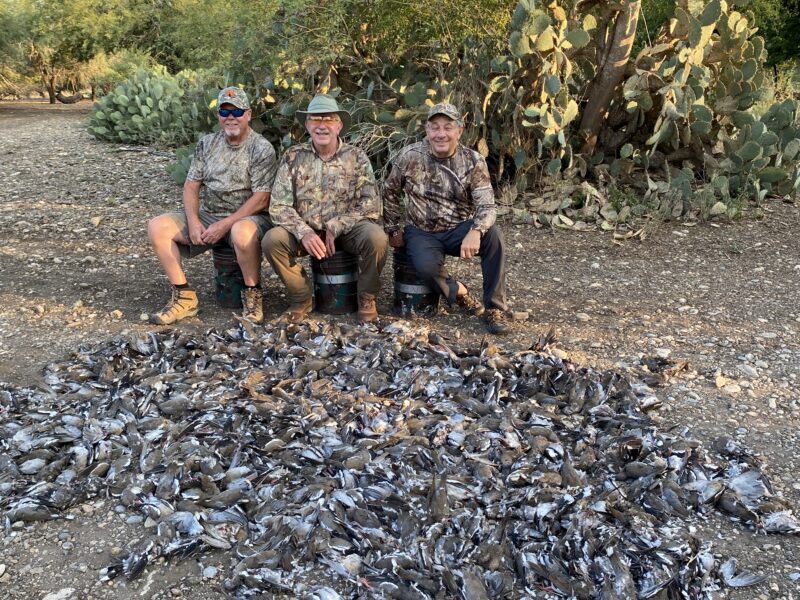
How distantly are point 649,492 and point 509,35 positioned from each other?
472 cm

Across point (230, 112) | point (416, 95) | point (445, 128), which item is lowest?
point (445, 128)

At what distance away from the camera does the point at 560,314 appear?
15.6ft

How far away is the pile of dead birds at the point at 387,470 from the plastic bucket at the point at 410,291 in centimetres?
72

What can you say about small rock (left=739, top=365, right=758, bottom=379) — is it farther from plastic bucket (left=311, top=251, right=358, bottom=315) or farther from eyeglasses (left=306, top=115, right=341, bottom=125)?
eyeglasses (left=306, top=115, right=341, bottom=125)

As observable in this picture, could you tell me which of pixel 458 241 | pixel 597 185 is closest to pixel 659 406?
pixel 458 241

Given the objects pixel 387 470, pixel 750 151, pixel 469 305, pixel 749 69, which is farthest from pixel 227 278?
pixel 749 69

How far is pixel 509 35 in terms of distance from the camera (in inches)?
253

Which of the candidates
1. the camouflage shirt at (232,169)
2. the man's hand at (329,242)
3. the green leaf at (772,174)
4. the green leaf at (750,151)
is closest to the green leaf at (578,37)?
the green leaf at (750,151)

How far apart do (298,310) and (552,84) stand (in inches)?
122

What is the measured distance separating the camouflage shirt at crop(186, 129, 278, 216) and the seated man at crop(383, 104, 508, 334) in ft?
2.60

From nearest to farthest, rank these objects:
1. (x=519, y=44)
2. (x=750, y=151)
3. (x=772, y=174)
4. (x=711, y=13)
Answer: (x=519, y=44) < (x=711, y=13) < (x=750, y=151) < (x=772, y=174)

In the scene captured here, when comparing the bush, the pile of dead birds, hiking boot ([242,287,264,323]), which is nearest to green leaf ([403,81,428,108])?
hiking boot ([242,287,264,323])

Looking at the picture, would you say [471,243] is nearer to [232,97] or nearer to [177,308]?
[232,97]

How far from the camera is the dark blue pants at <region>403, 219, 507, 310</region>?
447 centimetres
